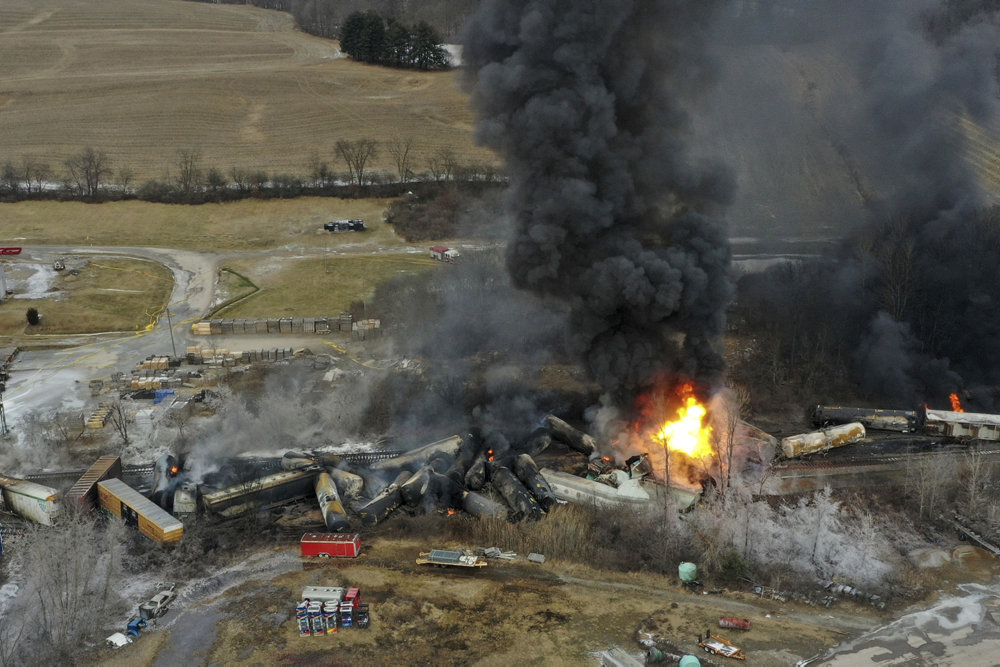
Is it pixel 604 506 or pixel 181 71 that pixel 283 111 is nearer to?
pixel 181 71

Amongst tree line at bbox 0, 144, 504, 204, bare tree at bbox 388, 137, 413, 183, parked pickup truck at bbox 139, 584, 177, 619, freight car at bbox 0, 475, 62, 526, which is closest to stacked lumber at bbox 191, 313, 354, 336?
freight car at bbox 0, 475, 62, 526

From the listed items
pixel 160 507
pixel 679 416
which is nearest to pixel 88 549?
pixel 160 507

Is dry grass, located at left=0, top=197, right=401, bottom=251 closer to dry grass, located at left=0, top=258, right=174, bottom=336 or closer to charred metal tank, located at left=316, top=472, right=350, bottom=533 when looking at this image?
dry grass, located at left=0, top=258, right=174, bottom=336

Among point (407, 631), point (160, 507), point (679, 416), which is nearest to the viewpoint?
point (407, 631)

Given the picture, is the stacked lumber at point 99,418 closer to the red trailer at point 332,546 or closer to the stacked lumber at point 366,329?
the stacked lumber at point 366,329

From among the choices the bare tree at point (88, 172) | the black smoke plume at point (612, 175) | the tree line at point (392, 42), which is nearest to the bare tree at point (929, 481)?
the black smoke plume at point (612, 175)

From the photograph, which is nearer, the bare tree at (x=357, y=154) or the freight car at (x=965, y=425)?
the freight car at (x=965, y=425)

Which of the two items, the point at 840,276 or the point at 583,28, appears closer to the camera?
the point at 583,28
